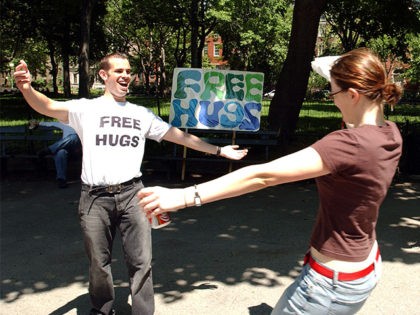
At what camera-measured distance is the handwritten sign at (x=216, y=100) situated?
8.98 m

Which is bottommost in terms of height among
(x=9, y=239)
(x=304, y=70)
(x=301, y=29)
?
(x=9, y=239)

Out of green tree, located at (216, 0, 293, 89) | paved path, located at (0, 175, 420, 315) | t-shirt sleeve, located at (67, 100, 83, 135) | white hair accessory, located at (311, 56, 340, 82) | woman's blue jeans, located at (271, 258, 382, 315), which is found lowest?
paved path, located at (0, 175, 420, 315)

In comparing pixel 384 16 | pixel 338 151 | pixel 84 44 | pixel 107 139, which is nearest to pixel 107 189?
pixel 107 139

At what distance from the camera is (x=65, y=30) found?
30.6 meters

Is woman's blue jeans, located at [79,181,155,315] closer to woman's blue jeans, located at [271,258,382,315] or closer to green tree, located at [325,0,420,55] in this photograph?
woman's blue jeans, located at [271,258,382,315]

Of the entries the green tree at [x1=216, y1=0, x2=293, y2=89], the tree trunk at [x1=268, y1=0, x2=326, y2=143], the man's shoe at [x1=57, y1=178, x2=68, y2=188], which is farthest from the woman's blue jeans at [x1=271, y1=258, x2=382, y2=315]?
the green tree at [x1=216, y1=0, x2=293, y2=89]

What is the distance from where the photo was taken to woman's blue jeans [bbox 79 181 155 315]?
Result: 3.28 m

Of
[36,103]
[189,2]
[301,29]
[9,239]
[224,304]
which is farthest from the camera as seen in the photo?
[189,2]

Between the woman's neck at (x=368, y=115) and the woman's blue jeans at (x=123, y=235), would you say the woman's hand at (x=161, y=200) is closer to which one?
the woman's neck at (x=368, y=115)

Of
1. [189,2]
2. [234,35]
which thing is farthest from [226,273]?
[234,35]

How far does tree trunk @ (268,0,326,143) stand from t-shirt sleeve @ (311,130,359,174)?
809cm

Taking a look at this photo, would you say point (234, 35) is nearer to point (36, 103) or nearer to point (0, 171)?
point (0, 171)

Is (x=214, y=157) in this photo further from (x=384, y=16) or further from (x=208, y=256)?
(x=384, y=16)

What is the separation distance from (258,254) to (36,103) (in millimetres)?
3109
